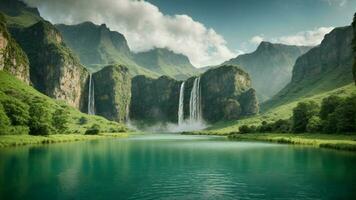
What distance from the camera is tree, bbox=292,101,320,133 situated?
369 ft

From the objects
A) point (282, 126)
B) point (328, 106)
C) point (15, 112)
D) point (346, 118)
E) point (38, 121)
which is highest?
point (328, 106)

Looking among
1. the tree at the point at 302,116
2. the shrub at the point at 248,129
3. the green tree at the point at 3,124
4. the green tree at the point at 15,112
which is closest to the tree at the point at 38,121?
the green tree at the point at 15,112

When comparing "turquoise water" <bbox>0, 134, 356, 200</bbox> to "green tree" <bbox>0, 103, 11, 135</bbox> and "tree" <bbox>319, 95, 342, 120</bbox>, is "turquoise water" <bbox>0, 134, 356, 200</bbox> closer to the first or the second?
"green tree" <bbox>0, 103, 11, 135</bbox>

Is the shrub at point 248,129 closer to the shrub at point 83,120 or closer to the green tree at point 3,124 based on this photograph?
the shrub at point 83,120

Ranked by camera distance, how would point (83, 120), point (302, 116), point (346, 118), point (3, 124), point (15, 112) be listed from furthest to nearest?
point (83, 120) → point (302, 116) → point (15, 112) → point (346, 118) → point (3, 124)

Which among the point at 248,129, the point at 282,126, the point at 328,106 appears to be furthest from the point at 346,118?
the point at 248,129

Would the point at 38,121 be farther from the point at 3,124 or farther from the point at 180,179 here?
the point at 180,179

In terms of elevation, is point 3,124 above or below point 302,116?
below

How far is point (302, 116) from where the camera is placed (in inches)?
4486

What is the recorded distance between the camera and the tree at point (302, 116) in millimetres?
112562

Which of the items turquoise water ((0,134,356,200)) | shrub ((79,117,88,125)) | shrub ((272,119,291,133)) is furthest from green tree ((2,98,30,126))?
shrub ((79,117,88,125))

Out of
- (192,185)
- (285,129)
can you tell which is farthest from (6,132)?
(285,129)

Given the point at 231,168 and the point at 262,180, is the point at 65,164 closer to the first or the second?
the point at 231,168

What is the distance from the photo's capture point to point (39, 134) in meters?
97.8
